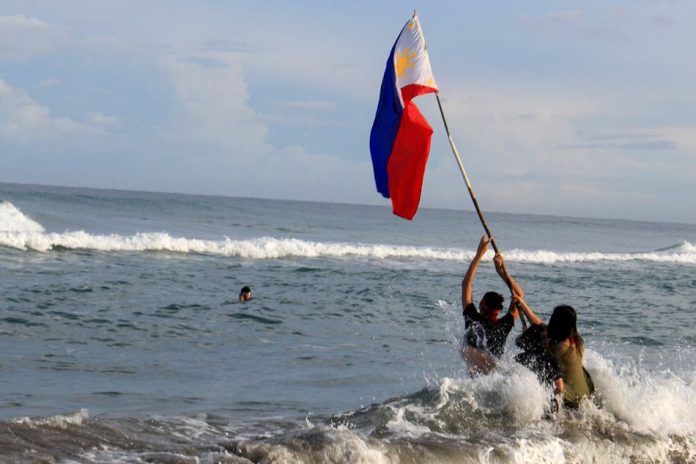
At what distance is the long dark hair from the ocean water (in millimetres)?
→ 492

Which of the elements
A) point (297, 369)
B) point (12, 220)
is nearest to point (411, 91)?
point (297, 369)

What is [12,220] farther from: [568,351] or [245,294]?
[568,351]

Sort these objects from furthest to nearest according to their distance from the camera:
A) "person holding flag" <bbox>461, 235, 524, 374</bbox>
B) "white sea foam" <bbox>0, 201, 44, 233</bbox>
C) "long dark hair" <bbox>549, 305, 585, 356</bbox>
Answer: "white sea foam" <bbox>0, 201, 44, 233</bbox> < "person holding flag" <bbox>461, 235, 524, 374</bbox> < "long dark hair" <bbox>549, 305, 585, 356</bbox>

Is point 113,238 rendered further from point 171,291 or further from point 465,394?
point 465,394

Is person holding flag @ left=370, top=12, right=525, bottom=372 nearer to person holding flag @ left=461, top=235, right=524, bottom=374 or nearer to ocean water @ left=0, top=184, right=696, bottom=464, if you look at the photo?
person holding flag @ left=461, top=235, right=524, bottom=374

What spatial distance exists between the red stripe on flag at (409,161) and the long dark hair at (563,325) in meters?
1.72

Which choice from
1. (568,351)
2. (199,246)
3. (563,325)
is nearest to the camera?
(563,325)

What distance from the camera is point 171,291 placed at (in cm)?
1931

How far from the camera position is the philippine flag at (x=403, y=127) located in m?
8.75

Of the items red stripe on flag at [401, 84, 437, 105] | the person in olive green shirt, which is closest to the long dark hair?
Answer: the person in olive green shirt

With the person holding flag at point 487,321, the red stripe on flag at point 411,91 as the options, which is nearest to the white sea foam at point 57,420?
the person holding flag at point 487,321

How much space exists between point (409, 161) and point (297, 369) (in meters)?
4.33

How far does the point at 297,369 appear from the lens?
1195 cm

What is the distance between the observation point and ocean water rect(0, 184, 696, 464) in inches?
301
